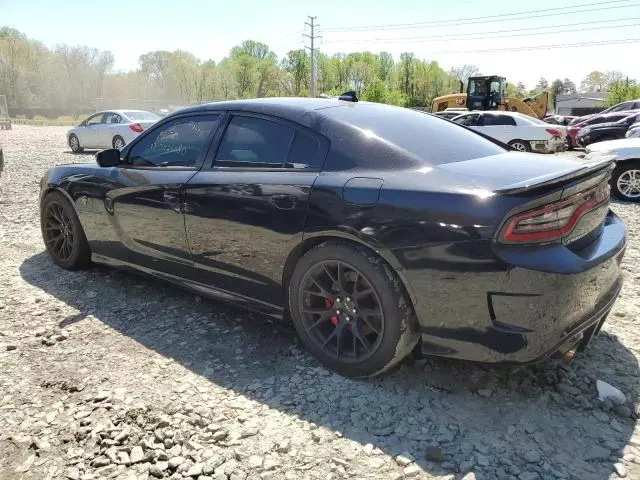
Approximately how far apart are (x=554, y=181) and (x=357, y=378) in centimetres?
141

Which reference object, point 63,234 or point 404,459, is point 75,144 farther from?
point 404,459

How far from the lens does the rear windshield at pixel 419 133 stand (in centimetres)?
286

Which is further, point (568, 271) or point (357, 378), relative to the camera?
point (357, 378)

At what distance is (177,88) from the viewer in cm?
9031

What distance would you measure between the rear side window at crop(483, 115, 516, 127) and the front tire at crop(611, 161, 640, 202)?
6085 millimetres

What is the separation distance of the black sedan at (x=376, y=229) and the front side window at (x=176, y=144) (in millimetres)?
13

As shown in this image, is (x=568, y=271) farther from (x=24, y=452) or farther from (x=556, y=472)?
(x=24, y=452)

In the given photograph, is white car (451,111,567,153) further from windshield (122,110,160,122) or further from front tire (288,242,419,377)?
front tire (288,242,419,377)

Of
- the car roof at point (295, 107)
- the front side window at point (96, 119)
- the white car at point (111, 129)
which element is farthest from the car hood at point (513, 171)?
the front side window at point (96, 119)

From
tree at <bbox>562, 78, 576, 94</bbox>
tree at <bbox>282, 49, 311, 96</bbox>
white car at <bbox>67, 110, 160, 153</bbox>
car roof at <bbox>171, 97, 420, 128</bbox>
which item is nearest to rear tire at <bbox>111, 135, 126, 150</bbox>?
white car at <bbox>67, 110, 160, 153</bbox>

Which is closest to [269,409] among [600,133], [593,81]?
[600,133]

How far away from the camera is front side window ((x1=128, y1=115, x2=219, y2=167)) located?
138 inches

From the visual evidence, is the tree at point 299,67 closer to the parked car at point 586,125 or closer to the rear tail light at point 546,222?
the parked car at point 586,125

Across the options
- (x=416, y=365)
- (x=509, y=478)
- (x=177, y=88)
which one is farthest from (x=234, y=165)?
(x=177, y=88)
